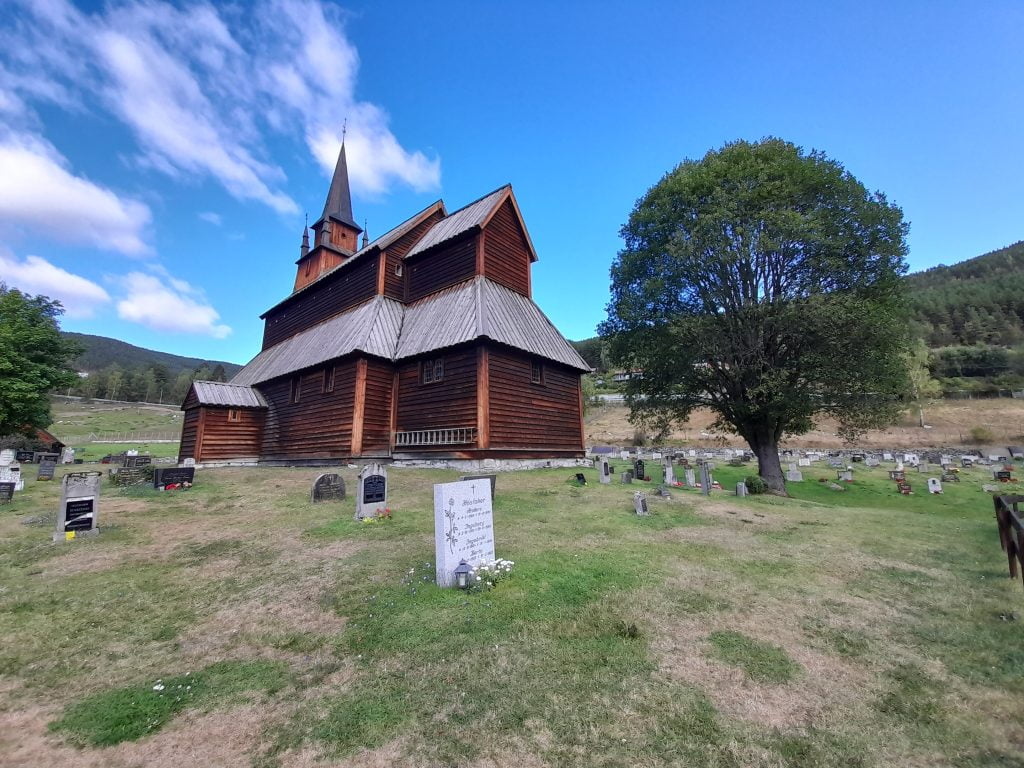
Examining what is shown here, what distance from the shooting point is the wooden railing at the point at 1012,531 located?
5.54 meters

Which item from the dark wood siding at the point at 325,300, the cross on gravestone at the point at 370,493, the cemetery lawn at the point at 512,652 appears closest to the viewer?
the cemetery lawn at the point at 512,652

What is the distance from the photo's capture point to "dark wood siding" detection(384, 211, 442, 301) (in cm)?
2248

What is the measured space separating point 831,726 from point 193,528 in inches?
416

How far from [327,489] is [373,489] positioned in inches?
101

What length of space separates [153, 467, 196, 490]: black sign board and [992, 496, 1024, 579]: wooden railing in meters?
18.8

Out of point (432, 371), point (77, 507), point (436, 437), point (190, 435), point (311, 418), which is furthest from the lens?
point (190, 435)

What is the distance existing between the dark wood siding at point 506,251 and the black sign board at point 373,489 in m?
13.6

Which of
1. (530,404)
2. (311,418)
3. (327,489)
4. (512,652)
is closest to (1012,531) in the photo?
(512,652)

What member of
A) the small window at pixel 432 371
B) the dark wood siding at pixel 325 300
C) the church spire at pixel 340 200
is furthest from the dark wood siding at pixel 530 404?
the church spire at pixel 340 200

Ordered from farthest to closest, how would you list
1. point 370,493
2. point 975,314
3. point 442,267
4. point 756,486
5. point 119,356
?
point 119,356, point 975,314, point 442,267, point 756,486, point 370,493

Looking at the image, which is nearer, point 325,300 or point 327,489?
point 327,489

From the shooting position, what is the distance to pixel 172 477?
13578 millimetres

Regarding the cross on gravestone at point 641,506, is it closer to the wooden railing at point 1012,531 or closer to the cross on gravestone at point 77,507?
the wooden railing at point 1012,531

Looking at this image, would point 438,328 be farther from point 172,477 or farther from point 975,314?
point 975,314
